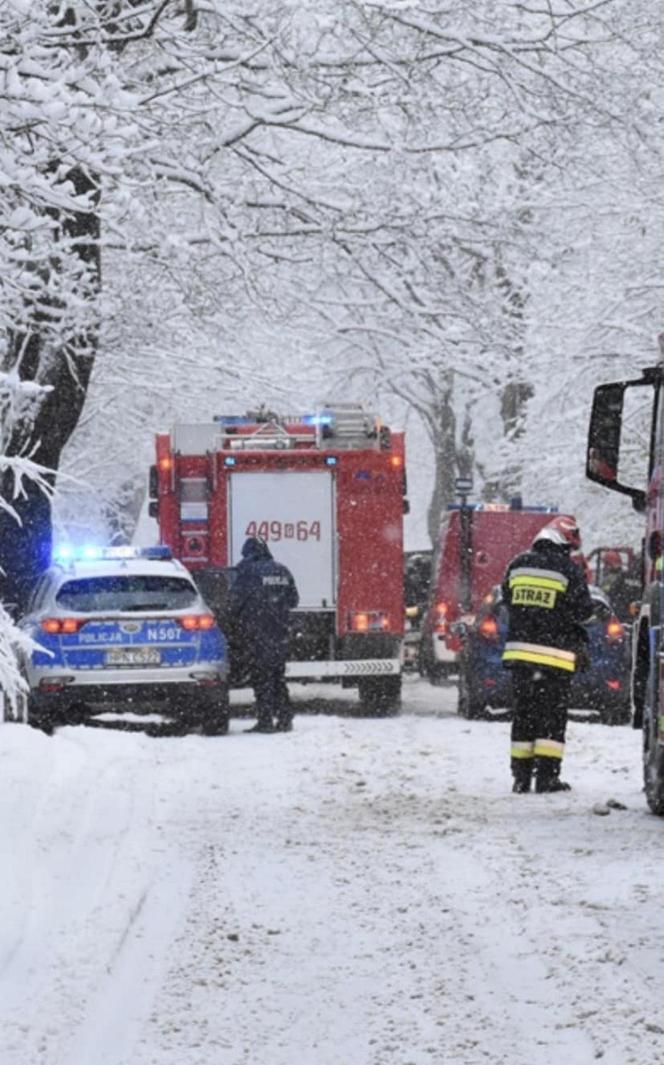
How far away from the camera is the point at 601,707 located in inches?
802

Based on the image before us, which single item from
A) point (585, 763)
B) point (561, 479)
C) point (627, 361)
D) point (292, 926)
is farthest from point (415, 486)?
point (292, 926)

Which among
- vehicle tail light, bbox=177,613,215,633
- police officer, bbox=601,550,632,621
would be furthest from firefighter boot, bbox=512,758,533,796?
police officer, bbox=601,550,632,621

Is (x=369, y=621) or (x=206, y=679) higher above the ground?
(x=369, y=621)

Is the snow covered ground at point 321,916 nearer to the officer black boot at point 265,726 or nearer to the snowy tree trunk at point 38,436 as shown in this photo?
the officer black boot at point 265,726

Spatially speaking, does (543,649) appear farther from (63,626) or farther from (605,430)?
(63,626)

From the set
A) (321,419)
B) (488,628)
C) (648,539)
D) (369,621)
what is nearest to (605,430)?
(648,539)

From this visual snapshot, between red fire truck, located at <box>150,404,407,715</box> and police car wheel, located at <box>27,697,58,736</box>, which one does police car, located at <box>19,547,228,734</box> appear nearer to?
police car wheel, located at <box>27,697,58,736</box>

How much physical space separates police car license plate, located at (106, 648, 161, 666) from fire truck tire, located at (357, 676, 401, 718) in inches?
161

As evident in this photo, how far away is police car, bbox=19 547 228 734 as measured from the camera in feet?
60.1

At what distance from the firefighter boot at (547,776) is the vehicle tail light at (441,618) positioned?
11822mm

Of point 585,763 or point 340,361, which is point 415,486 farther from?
point 585,763

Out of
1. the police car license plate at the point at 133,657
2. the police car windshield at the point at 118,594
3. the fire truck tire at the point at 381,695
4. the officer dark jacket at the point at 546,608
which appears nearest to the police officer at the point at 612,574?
the fire truck tire at the point at 381,695

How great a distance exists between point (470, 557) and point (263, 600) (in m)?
6.68

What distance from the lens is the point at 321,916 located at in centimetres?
920
